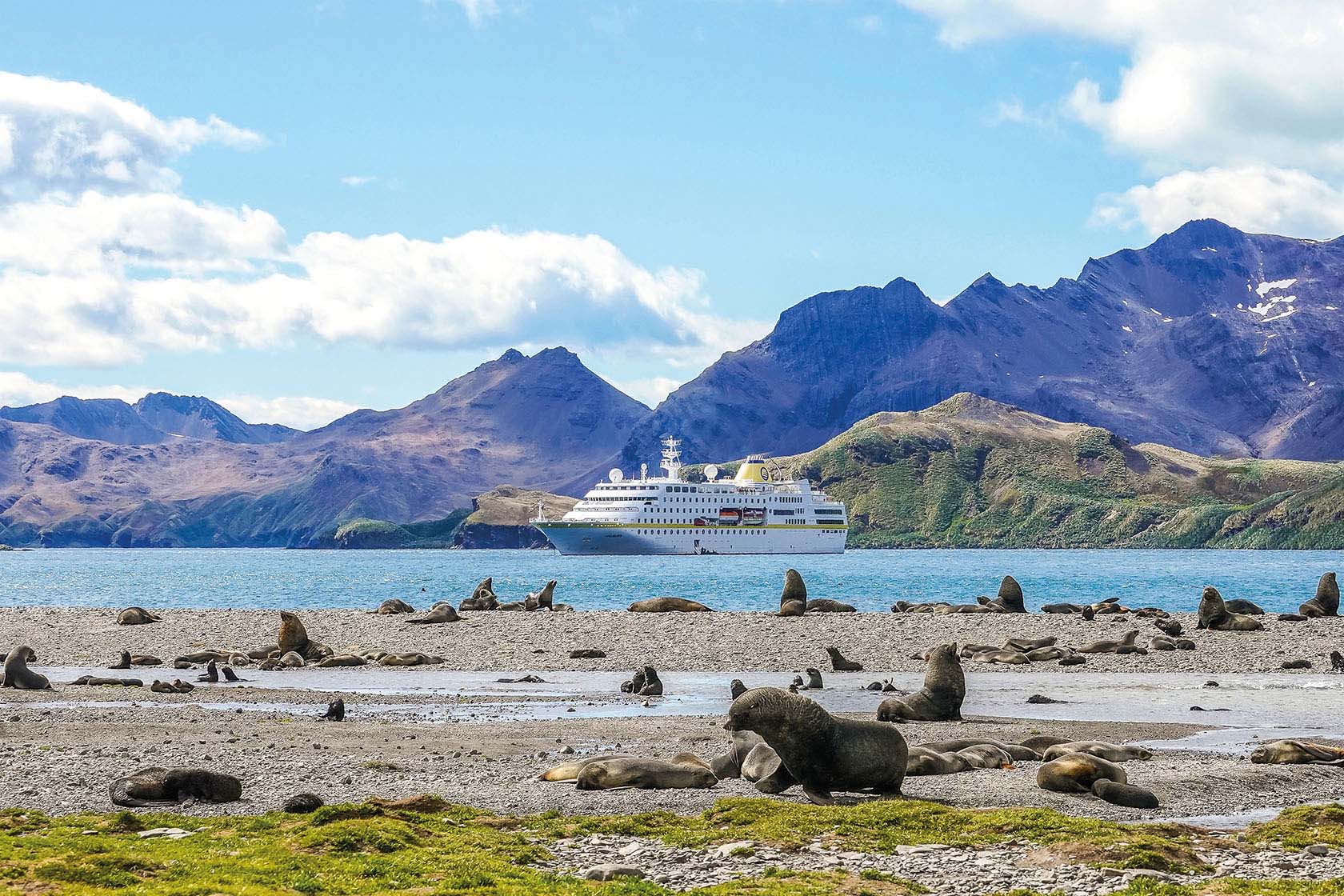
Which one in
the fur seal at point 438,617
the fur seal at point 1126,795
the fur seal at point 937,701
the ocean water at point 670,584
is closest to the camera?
the fur seal at point 1126,795

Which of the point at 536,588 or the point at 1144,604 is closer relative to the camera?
the point at 1144,604

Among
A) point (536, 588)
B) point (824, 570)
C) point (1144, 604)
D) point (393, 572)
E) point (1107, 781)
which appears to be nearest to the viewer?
point (1107, 781)

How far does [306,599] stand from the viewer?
7862 centimetres

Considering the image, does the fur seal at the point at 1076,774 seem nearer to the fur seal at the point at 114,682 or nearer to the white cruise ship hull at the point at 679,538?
the fur seal at the point at 114,682

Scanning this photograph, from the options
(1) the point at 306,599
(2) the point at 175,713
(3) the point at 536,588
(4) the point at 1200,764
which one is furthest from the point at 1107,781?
(3) the point at 536,588

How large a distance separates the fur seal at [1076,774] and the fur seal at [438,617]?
33.0 m

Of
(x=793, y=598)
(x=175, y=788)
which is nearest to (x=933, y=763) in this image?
(x=175, y=788)

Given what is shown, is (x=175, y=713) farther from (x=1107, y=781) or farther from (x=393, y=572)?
(x=393, y=572)

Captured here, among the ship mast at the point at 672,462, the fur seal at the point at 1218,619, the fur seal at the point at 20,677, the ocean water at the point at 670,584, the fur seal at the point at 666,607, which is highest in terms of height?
the ship mast at the point at 672,462

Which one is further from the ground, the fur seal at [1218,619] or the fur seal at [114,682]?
the fur seal at [1218,619]

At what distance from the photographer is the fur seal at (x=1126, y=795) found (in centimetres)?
1391

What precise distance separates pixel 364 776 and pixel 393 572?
120412mm

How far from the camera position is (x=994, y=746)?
56.3 ft

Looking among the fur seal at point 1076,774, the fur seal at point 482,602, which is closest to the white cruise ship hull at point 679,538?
the fur seal at point 482,602
